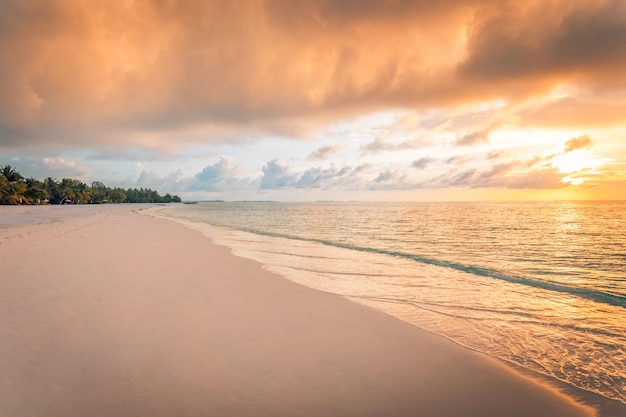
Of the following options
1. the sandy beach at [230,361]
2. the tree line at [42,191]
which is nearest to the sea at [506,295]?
A: the sandy beach at [230,361]

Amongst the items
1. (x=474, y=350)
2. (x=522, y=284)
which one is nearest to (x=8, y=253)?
(x=474, y=350)

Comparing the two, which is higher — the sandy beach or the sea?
the sandy beach

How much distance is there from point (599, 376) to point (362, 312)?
4920 millimetres

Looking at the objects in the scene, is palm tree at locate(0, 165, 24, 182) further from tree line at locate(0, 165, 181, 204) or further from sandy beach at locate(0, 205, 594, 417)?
sandy beach at locate(0, 205, 594, 417)

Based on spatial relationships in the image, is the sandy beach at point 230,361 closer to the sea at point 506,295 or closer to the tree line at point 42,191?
the sea at point 506,295

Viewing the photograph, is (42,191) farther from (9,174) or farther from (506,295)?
(506,295)

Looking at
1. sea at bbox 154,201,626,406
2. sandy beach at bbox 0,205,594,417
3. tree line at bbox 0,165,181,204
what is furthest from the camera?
tree line at bbox 0,165,181,204

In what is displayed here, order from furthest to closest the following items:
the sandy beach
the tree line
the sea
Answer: the tree line → the sea → the sandy beach

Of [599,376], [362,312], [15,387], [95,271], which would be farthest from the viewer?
[95,271]

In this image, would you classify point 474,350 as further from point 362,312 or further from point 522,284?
point 522,284

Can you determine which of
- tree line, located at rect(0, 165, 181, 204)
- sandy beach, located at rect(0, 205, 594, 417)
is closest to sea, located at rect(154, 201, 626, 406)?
sandy beach, located at rect(0, 205, 594, 417)

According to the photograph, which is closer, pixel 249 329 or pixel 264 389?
pixel 264 389

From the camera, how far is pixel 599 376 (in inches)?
224

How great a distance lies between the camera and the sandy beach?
4.50 metres
